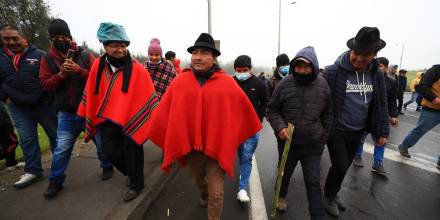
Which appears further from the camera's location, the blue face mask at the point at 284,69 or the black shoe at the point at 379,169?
the blue face mask at the point at 284,69

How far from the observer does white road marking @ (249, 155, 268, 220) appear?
9.98 feet

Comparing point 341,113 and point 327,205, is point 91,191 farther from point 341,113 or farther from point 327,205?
point 341,113

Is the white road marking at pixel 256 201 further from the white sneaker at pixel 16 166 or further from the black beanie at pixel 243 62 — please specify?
the white sneaker at pixel 16 166

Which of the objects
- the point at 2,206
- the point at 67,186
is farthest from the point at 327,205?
the point at 2,206

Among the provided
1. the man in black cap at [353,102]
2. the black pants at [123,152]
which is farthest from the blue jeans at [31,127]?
the man in black cap at [353,102]

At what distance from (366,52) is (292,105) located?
3.15ft

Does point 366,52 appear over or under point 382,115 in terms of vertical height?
over

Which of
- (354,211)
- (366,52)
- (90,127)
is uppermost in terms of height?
(366,52)

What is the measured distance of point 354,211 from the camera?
10.4 feet

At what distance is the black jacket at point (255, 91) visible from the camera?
11.5 feet

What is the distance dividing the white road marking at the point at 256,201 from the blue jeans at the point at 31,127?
10.1ft

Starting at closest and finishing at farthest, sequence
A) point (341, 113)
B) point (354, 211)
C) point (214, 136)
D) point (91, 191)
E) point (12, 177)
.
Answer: point (214, 136), point (341, 113), point (354, 211), point (91, 191), point (12, 177)

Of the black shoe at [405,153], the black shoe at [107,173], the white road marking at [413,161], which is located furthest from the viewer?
the black shoe at [405,153]

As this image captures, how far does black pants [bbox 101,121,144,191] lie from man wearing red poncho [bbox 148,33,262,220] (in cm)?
79
